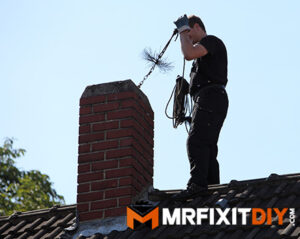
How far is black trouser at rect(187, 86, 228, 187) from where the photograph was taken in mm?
7305

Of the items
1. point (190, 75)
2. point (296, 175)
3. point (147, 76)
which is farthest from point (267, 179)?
point (147, 76)

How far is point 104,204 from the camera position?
7.12m

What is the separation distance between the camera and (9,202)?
16.9 m

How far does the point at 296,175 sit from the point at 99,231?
1.85m

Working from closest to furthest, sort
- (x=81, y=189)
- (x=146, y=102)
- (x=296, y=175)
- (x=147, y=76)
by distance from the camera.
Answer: (x=296, y=175), (x=81, y=189), (x=146, y=102), (x=147, y=76)

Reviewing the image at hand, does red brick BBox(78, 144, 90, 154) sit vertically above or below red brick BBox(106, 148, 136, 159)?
above

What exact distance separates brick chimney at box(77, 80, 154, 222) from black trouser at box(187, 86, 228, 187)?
1.60 feet

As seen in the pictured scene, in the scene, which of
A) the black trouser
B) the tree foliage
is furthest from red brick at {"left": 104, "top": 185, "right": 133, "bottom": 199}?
the tree foliage

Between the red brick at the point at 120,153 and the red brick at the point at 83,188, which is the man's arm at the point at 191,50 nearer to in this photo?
the red brick at the point at 120,153

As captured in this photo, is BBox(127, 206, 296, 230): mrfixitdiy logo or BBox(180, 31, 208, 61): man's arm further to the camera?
BBox(180, 31, 208, 61): man's arm

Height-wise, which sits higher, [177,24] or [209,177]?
[177,24]

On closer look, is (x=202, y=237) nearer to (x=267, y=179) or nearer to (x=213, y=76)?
(x=267, y=179)

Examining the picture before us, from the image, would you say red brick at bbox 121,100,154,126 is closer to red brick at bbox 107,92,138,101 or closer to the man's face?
red brick at bbox 107,92,138,101

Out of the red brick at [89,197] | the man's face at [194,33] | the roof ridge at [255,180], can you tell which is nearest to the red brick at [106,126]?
the red brick at [89,197]
